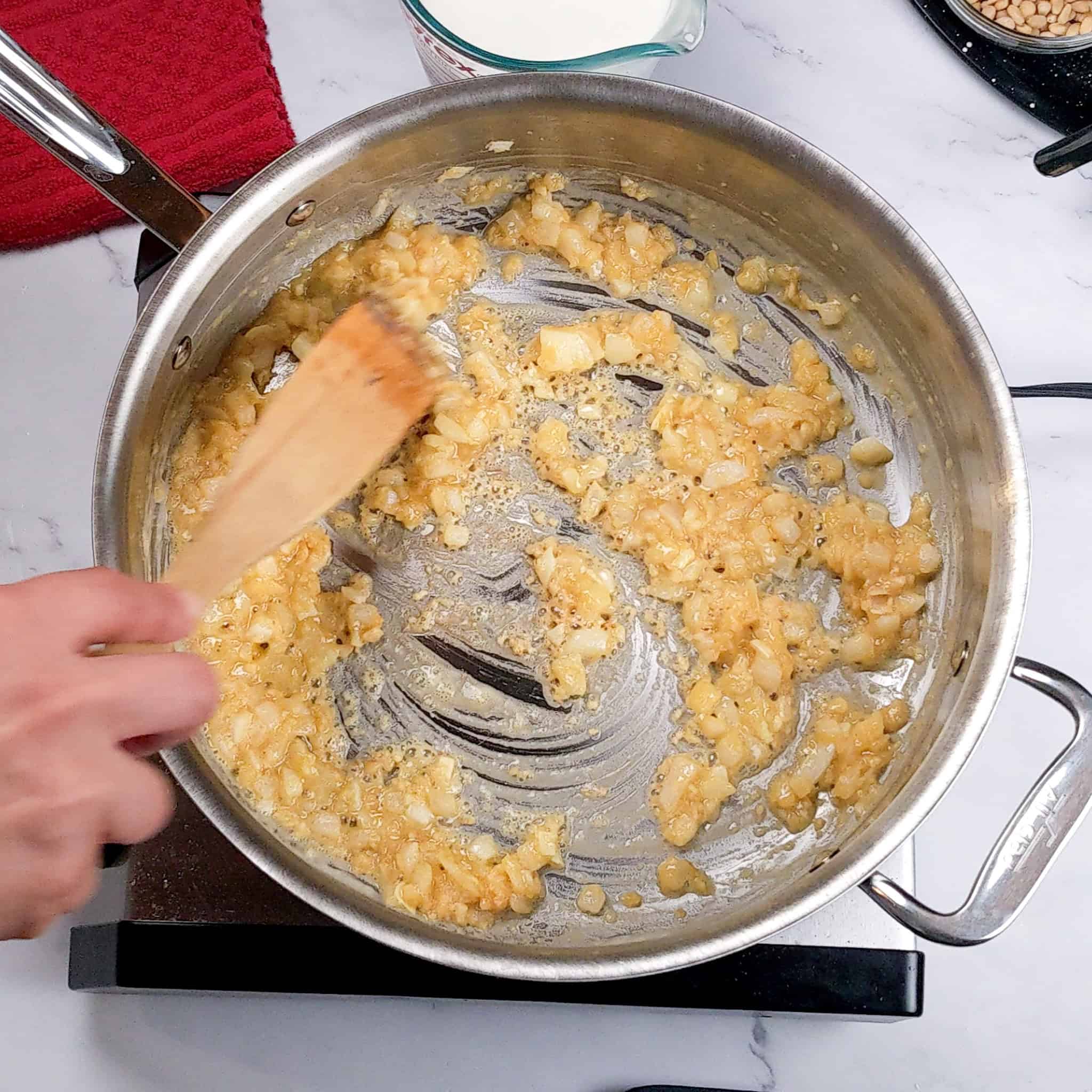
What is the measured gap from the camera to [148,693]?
2.28 feet

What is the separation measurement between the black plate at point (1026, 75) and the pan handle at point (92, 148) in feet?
2.77

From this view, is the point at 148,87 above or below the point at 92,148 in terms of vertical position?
above

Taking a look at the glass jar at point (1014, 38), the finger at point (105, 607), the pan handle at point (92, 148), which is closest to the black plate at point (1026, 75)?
the glass jar at point (1014, 38)

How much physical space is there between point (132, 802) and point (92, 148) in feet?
1.67

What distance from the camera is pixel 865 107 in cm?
123

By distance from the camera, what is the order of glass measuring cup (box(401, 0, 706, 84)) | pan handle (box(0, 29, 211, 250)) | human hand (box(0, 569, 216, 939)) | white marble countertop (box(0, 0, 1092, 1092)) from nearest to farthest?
human hand (box(0, 569, 216, 939))
pan handle (box(0, 29, 211, 250))
glass measuring cup (box(401, 0, 706, 84))
white marble countertop (box(0, 0, 1092, 1092))

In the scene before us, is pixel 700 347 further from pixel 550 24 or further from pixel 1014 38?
pixel 1014 38

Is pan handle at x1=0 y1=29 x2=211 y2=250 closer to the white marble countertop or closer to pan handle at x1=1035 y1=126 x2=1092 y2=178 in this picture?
the white marble countertop

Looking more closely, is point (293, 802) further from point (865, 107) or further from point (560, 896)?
point (865, 107)

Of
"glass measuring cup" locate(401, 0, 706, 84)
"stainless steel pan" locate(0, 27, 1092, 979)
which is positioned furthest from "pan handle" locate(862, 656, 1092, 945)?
"glass measuring cup" locate(401, 0, 706, 84)

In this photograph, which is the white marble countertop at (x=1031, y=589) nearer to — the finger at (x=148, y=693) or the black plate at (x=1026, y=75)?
the black plate at (x=1026, y=75)

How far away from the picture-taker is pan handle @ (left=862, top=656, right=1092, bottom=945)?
86 cm

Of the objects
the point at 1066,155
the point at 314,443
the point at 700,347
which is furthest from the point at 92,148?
the point at 1066,155

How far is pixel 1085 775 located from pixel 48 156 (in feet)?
3.89
